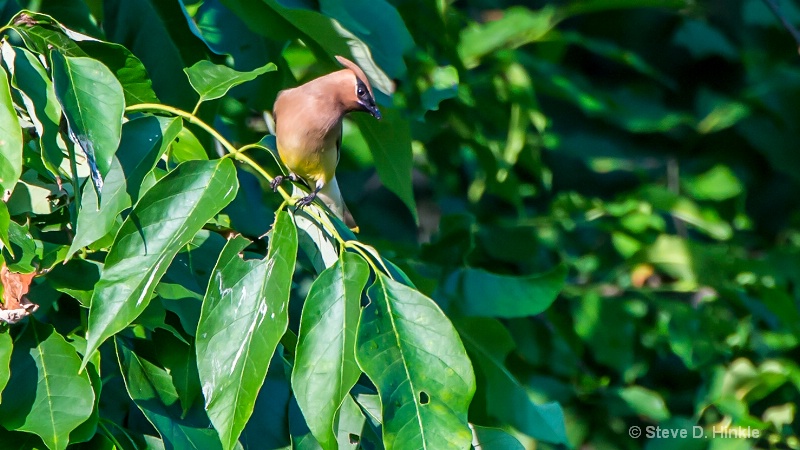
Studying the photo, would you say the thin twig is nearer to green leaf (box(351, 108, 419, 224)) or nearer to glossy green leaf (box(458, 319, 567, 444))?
green leaf (box(351, 108, 419, 224))

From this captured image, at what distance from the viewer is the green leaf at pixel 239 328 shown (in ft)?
4.08

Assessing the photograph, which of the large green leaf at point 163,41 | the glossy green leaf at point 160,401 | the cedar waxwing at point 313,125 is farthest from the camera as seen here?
the cedar waxwing at point 313,125

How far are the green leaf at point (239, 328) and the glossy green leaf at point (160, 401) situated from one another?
0.75 feet

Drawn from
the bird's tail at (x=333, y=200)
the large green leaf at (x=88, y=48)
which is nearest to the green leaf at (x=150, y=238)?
the large green leaf at (x=88, y=48)

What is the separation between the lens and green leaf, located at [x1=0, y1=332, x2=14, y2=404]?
1.30 m

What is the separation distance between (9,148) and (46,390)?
360 mm

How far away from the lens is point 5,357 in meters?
1.33

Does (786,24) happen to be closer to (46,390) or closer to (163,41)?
(163,41)

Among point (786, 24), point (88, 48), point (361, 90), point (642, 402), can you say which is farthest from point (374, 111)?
point (642, 402)

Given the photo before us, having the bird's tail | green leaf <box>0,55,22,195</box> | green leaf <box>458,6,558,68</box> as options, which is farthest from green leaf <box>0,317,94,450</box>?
green leaf <box>458,6,558,68</box>

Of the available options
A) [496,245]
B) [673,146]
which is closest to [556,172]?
[673,146]

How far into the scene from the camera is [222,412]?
4.11 ft

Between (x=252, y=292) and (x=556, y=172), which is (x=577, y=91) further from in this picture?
(x=252, y=292)

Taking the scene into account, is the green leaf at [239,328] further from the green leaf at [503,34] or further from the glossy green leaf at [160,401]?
the green leaf at [503,34]
